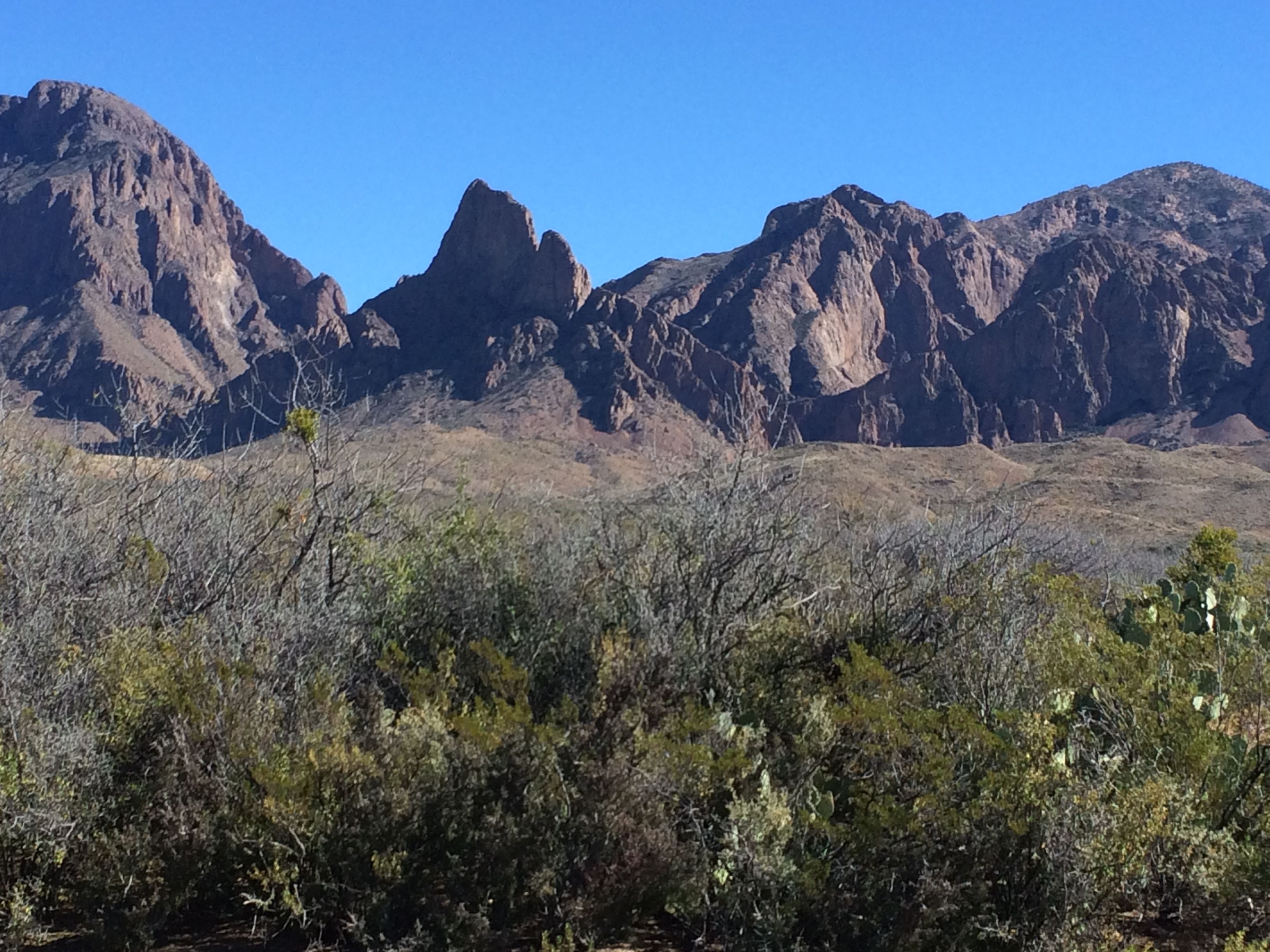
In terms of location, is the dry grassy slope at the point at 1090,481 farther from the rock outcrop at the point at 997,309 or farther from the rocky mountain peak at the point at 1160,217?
the rocky mountain peak at the point at 1160,217

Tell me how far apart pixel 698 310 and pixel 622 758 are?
157276 millimetres

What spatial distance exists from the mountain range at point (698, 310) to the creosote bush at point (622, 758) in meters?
92.1

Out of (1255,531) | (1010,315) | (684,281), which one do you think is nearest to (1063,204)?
(1010,315)

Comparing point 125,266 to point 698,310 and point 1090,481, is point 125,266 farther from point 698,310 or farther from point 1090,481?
point 1090,481

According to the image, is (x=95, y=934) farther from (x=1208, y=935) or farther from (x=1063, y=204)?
(x=1063, y=204)

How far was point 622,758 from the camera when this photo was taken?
6.12m

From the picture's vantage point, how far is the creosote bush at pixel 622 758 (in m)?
5.57

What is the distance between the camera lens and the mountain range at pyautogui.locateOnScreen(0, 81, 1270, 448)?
125m

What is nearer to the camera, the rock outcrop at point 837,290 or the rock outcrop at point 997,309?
the rock outcrop at point 997,309

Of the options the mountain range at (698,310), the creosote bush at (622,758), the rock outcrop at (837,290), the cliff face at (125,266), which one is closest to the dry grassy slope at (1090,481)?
→ the mountain range at (698,310)

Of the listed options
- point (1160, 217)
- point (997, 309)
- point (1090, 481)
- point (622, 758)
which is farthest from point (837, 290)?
point (622, 758)

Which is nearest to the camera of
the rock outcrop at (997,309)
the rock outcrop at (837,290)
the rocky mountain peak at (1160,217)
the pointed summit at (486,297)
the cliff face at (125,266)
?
the pointed summit at (486,297)

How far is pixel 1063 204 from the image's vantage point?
195125 millimetres

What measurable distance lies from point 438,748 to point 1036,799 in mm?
3142
